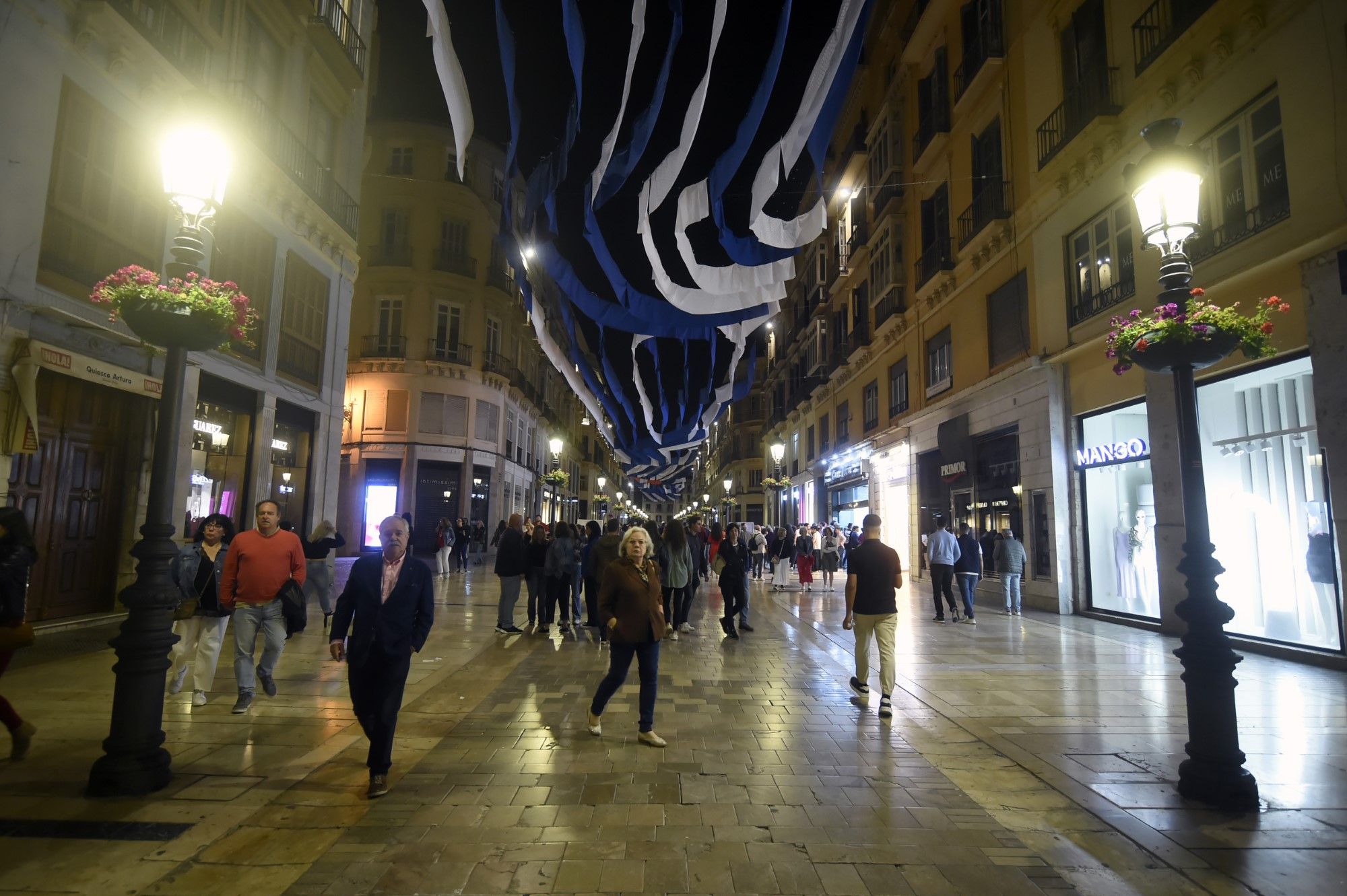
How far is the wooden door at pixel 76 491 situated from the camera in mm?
9297

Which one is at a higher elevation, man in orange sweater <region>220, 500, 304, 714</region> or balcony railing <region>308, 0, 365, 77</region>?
balcony railing <region>308, 0, 365, 77</region>

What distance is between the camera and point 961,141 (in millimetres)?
18109

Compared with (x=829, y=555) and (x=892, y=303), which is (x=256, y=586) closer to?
(x=829, y=555)

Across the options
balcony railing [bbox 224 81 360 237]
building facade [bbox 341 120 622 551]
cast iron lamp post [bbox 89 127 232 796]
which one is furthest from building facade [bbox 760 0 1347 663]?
balcony railing [bbox 224 81 360 237]

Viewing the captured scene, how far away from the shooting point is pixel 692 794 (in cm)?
429

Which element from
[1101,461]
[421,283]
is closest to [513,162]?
[1101,461]

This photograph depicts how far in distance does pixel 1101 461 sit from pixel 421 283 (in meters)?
25.0

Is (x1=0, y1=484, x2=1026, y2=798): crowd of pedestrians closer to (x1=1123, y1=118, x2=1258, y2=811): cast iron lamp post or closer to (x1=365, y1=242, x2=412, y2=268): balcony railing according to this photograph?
(x1=1123, y1=118, x2=1258, y2=811): cast iron lamp post

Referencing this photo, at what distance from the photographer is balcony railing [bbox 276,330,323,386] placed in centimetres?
1473

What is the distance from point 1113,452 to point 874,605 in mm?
8272

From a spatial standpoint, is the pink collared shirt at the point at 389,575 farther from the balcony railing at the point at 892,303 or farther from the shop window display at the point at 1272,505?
the balcony railing at the point at 892,303

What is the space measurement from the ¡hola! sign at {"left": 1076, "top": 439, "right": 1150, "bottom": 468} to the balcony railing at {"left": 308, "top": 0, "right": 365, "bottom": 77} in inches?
693

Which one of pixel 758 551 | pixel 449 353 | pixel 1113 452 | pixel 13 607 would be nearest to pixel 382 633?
pixel 13 607

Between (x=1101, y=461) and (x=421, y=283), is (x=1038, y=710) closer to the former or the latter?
(x=1101, y=461)
